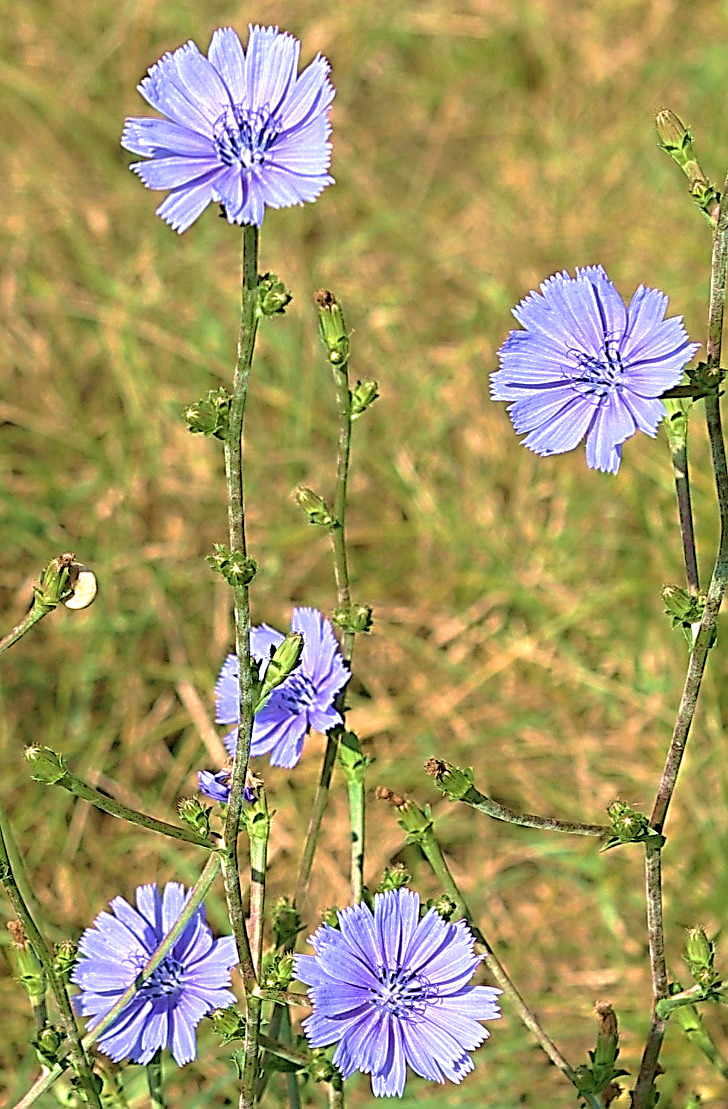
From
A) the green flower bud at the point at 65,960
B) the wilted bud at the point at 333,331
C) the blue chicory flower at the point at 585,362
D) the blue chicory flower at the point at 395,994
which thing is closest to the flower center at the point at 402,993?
the blue chicory flower at the point at 395,994

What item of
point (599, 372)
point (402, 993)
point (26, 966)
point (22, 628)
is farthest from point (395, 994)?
point (599, 372)

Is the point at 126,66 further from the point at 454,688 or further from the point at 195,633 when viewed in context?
the point at 454,688

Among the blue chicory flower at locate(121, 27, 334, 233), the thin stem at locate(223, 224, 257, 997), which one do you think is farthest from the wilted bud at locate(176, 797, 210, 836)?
the blue chicory flower at locate(121, 27, 334, 233)

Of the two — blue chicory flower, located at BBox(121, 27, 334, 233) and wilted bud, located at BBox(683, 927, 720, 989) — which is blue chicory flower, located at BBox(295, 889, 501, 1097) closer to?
wilted bud, located at BBox(683, 927, 720, 989)

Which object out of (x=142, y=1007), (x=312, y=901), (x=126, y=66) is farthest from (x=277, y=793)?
(x=126, y=66)

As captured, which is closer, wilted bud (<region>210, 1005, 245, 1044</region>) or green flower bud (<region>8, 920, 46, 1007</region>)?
wilted bud (<region>210, 1005, 245, 1044</region>)

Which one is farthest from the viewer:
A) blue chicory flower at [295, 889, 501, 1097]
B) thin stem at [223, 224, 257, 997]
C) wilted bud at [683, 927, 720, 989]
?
wilted bud at [683, 927, 720, 989]

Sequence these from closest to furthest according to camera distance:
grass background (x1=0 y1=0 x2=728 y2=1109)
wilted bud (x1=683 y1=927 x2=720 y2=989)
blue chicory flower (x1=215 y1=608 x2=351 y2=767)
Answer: wilted bud (x1=683 y1=927 x2=720 y2=989)
blue chicory flower (x1=215 y1=608 x2=351 y2=767)
grass background (x1=0 y1=0 x2=728 y2=1109)

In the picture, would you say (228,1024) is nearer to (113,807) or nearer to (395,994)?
(395,994)
